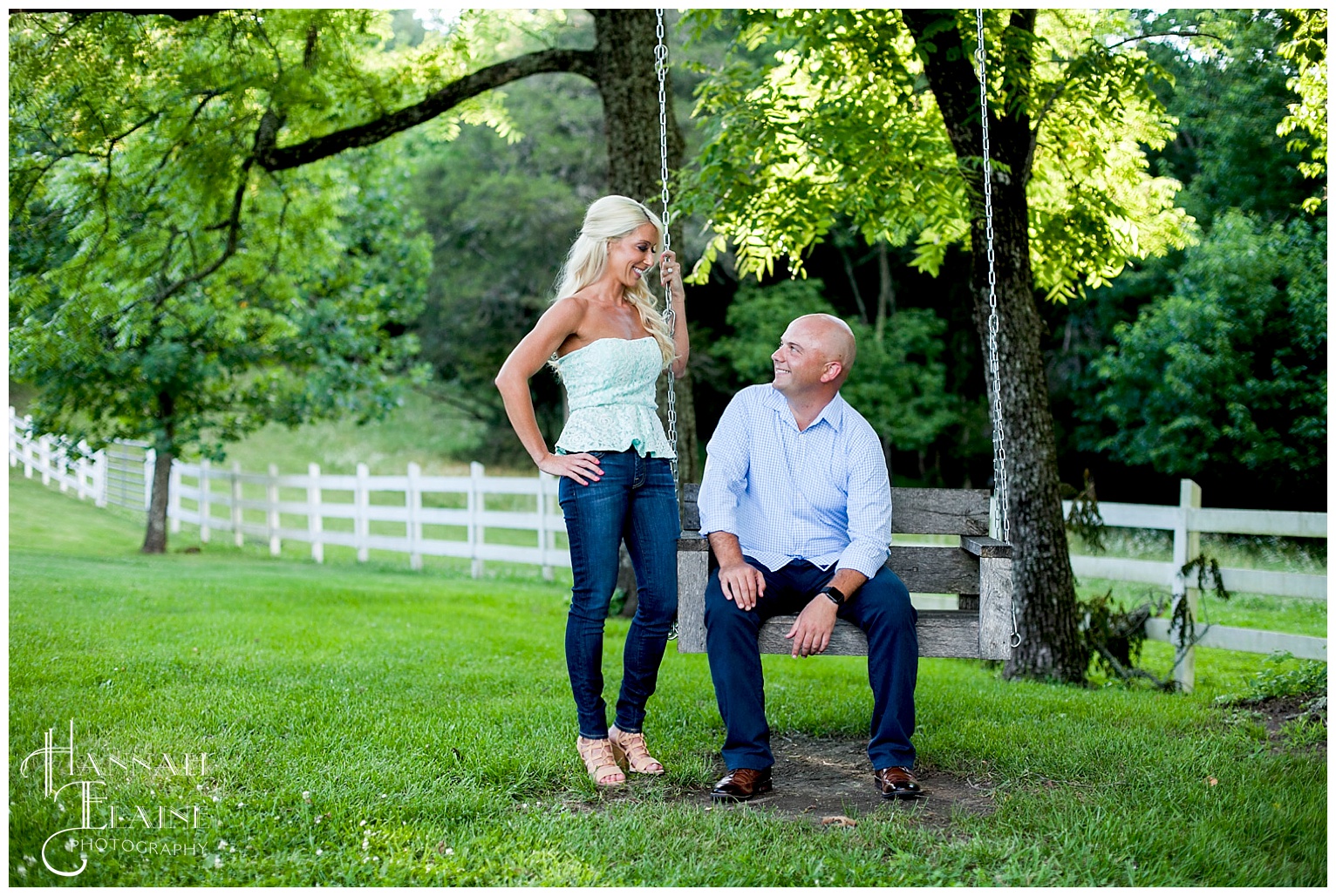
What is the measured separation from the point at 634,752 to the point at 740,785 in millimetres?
430

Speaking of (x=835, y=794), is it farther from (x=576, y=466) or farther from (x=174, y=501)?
(x=174, y=501)

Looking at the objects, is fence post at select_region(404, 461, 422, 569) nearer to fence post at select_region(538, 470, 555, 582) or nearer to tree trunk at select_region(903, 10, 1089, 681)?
fence post at select_region(538, 470, 555, 582)

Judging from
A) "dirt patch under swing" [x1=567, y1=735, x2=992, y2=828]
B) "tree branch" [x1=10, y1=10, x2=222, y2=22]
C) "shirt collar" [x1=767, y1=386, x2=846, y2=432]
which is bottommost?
"dirt patch under swing" [x1=567, y1=735, x2=992, y2=828]

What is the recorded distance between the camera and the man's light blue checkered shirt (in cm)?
358

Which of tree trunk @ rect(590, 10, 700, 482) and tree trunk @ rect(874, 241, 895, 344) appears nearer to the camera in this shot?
tree trunk @ rect(590, 10, 700, 482)

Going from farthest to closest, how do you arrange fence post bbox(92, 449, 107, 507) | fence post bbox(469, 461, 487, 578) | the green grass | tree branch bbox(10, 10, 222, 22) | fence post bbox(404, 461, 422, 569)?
fence post bbox(92, 449, 107, 507) → fence post bbox(404, 461, 422, 569) → fence post bbox(469, 461, 487, 578) → tree branch bbox(10, 10, 222, 22) → the green grass

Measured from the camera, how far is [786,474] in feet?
Result: 11.9

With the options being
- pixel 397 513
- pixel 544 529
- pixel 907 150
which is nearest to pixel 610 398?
pixel 907 150

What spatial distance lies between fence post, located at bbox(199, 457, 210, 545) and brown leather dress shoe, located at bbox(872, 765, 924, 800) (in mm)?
13378

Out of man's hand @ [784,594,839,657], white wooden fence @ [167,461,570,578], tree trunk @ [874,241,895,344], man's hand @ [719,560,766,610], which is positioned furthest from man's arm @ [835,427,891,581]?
tree trunk @ [874,241,895,344]

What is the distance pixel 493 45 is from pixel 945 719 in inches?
232

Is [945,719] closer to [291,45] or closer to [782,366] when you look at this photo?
[782,366]

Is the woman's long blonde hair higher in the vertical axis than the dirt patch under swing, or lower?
higher

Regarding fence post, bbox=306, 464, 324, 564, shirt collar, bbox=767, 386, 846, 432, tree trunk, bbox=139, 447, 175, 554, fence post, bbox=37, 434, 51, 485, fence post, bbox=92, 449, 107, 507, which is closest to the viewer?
shirt collar, bbox=767, 386, 846, 432
